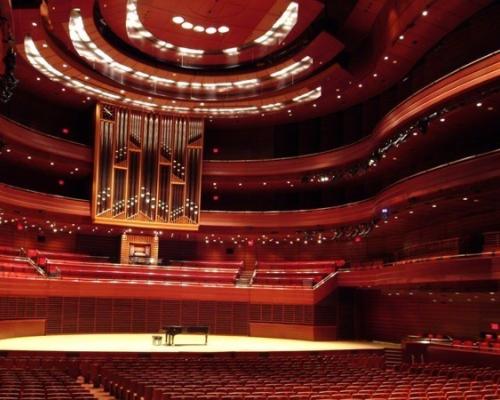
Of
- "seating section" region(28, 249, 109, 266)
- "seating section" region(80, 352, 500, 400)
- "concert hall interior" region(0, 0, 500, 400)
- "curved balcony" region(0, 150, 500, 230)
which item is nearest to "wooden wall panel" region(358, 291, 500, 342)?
"concert hall interior" region(0, 0, 500, 400)

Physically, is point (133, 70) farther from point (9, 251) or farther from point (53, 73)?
point (9, 251)

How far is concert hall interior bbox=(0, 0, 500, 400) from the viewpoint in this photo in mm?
14148

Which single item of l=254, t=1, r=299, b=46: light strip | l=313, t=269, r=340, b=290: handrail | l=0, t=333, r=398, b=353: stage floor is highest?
l=254, t=1, r=299, b=46: light strip

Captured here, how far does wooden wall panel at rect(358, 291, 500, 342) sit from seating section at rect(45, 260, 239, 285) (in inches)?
210

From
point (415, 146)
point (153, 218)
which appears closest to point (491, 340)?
point (415, 146)

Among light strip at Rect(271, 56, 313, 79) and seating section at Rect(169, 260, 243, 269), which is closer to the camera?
light strip at Rect(271, 56, 313, 79)

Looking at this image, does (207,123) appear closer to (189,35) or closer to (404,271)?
(189,35)

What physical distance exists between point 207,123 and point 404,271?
40.3 ft

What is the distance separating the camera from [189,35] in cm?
1842

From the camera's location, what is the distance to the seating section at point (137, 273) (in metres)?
21.3

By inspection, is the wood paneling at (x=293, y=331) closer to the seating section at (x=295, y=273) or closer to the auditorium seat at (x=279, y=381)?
the seating section at (x=295, y=273)

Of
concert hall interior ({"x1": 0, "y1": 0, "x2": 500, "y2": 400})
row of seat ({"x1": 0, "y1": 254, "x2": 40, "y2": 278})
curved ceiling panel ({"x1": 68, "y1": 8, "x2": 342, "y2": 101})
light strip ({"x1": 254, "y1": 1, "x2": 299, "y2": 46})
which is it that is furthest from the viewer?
row of seat ({"x1": 0, "y1": 254, "x2": 40, "y2": 278})

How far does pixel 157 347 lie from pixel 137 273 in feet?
19.3

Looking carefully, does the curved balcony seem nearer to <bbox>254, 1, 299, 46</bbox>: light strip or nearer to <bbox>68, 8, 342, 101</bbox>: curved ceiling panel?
<bbox>68, 8, 342, 101</bbox>: curved ceiling panel
